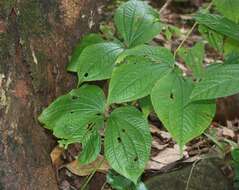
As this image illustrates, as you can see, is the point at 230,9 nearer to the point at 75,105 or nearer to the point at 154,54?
the point at 154,54

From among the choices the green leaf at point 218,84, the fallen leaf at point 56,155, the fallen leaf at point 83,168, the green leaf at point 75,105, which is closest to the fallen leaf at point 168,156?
the fallen leaf at point 83,168

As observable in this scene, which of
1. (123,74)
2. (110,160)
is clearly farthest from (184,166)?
(123,74)

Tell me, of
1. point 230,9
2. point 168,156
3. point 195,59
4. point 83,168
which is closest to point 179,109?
point 195,59

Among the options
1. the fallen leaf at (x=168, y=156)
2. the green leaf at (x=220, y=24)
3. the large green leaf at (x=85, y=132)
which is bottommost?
the fallen leaf at (x=168, y=156)

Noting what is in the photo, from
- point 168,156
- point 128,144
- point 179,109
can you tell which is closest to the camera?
point 179,109

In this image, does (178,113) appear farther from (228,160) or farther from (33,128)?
(228,160)

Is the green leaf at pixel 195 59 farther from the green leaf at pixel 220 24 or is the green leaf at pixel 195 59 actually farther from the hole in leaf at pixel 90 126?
the hole in leaf at pixel 90 126
